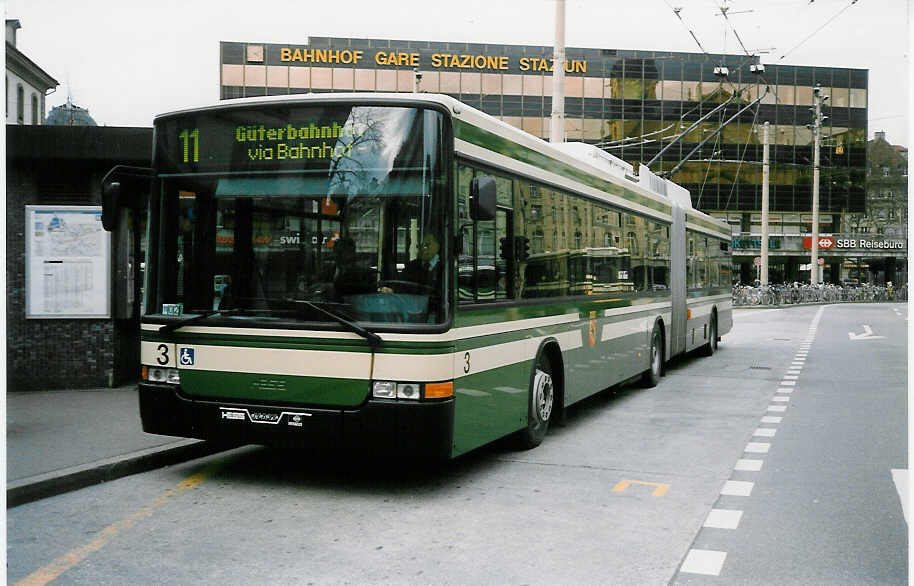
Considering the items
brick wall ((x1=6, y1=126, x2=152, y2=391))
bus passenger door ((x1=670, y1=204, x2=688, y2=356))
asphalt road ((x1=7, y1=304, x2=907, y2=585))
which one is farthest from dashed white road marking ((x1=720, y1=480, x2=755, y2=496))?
bus passenger door ((x1=670, y1=204, x2=688, y2=356))

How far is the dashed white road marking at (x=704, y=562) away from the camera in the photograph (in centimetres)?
542

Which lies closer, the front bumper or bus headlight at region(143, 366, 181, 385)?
the front bumper

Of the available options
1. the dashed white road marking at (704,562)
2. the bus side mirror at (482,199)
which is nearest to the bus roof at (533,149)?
the bus side mirror at (482,199)

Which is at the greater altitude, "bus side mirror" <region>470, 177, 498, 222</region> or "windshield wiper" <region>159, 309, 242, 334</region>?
"bus side mirror" <region>470, 177, 498, 222</region>

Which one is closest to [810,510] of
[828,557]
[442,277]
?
[828,557]

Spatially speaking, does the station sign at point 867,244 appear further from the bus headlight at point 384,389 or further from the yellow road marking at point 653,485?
the bus headlight at point 384,389

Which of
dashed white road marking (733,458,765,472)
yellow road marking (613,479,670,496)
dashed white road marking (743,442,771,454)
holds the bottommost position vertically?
dashed white road marking (743,442,771,454)

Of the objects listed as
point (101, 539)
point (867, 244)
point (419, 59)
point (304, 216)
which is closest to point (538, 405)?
point (304, 216)

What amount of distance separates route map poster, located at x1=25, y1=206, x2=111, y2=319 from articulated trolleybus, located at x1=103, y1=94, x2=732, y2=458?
4.36m

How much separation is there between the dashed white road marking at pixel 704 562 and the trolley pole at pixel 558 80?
1086 centimetres

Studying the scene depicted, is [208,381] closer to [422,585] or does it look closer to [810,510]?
[422,585]

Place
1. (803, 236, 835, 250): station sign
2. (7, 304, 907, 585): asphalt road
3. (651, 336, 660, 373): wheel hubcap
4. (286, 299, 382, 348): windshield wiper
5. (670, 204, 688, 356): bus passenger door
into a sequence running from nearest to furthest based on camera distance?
(7, 304, 907, 585): asphalt road < (286, 299, 382, 348): windshield wiper < (651, 336, 660, 373): wheel hubcap < (670, 204, 688, 356): bus passenger door < (803, 236, 835, 250): station sign

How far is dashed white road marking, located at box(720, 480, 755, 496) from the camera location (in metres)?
7.43

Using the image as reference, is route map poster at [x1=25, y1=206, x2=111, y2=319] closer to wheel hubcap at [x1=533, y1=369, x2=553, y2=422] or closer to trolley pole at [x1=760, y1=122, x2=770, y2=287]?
wheel hubcap at [x1=533, y1=369, x2=553, y2=422]
